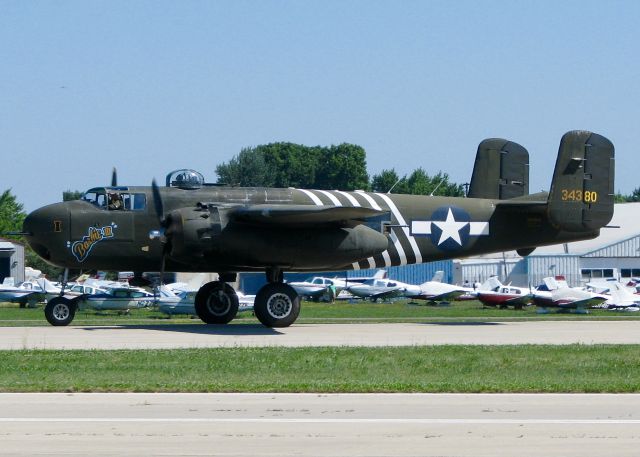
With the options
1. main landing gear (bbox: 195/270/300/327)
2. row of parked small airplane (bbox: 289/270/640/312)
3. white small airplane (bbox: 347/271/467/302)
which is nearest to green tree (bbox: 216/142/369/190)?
row of parked small airplane (bbox: 289/270/640/312)

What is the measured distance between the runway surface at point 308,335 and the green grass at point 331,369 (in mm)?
1984

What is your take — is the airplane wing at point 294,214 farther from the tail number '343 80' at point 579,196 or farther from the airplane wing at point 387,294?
the airplane wing at point 387,294

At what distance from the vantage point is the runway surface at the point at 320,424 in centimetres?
1067

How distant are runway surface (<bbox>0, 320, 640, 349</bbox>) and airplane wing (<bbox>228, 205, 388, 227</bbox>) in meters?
3.02

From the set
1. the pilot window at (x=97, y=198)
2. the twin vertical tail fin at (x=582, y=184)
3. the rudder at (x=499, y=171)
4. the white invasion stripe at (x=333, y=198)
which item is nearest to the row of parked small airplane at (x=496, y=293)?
the rudder at (x=499, y=171)

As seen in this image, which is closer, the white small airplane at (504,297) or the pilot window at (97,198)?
the pilot window at (97,198)

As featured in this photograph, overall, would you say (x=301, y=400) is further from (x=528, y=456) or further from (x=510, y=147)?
(x=510, y=147)

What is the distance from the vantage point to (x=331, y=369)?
1869 centimetres

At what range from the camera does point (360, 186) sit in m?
141

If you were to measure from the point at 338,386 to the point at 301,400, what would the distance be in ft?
4.78

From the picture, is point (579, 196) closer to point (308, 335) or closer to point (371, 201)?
point (371, 201)

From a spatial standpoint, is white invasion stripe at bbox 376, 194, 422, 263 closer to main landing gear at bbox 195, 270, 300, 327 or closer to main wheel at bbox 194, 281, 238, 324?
main landing gear at bbox 195, 270, 300, 327

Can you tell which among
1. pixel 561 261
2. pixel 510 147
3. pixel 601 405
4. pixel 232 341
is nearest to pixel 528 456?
pixel 601 405

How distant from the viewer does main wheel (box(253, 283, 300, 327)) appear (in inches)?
1128
